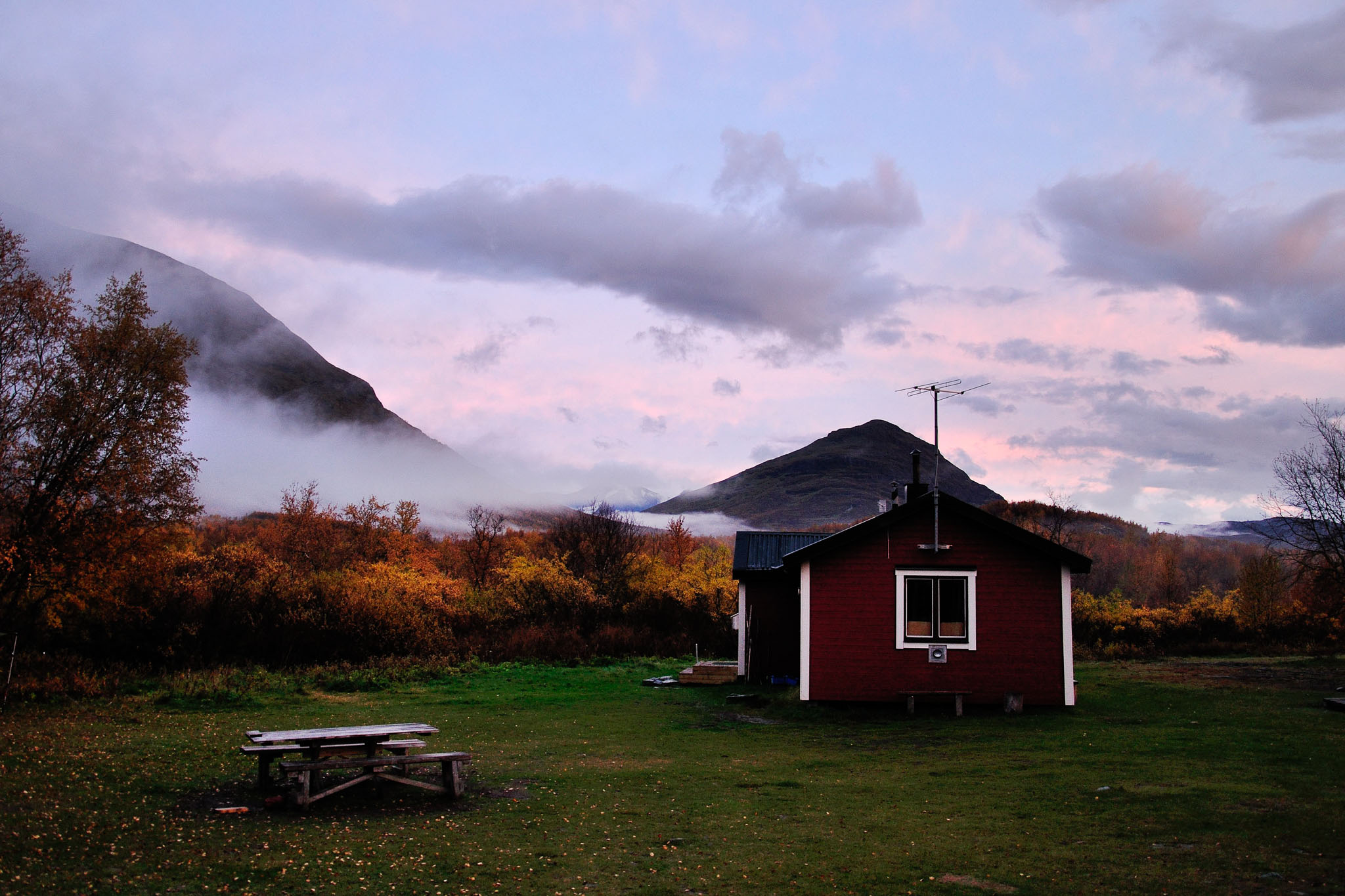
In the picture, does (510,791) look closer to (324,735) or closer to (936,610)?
(324,735)

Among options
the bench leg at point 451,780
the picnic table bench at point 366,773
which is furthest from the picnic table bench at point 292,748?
the bench leg at point 451,780

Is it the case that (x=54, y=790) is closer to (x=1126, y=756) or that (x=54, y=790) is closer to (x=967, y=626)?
(x=1126, y=756)

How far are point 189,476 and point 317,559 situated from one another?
1091 inches

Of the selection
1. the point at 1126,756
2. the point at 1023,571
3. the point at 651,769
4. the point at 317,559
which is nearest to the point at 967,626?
the point at 1023,571

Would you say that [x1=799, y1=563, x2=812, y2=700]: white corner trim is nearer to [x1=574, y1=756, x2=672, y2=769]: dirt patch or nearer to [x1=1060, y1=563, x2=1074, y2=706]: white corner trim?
[x1=1060, y1=563, x2=1074, y2=706]: white corner trim

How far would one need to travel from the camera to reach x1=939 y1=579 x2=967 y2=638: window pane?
62.4ft

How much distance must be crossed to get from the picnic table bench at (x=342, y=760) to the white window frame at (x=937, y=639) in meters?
10.9

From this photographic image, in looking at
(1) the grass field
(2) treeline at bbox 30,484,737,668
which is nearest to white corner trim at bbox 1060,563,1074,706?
(1) the grass field

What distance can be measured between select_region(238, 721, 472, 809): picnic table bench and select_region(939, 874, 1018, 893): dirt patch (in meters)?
5.54

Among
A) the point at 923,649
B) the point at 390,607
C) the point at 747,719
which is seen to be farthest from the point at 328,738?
the point at 390,607

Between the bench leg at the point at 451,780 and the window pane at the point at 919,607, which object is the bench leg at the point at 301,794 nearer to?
the bench leg at the point at 451,780

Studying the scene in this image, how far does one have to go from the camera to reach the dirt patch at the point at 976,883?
6.95 metres

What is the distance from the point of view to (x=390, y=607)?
99.9ft

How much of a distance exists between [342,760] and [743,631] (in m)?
16.7
